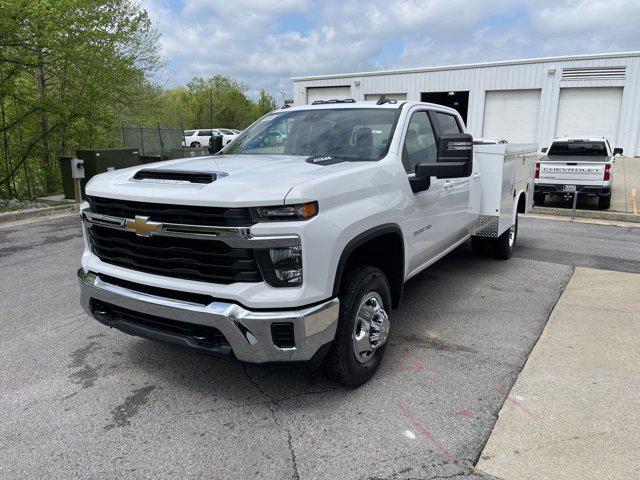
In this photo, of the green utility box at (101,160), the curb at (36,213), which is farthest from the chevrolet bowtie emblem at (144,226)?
the green utility box at (101,160)

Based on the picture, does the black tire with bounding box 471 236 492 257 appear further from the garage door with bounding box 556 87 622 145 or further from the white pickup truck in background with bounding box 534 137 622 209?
the garage door with bounding box 556 87 622 145

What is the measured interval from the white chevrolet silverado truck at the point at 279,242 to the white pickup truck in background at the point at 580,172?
8.79 metres

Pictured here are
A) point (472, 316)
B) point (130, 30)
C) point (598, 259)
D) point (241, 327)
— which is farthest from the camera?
point (130, 30)

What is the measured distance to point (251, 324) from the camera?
8.98 feet

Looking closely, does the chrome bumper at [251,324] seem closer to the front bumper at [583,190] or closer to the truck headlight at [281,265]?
the truck headlight at [281,265]

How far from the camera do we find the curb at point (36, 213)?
9.93 meters

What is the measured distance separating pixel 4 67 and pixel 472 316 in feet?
34.2

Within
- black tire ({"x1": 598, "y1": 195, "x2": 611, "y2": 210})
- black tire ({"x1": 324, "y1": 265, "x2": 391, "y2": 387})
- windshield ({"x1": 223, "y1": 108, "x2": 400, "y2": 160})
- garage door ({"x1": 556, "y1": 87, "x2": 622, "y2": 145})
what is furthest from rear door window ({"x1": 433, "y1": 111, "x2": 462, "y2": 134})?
garage door ({"x1": 556, "y1": 87, "x2": 622, "y2": 145})

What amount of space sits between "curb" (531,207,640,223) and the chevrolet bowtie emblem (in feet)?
35.2

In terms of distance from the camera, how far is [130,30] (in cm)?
1477

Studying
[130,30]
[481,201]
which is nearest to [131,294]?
[481,201]

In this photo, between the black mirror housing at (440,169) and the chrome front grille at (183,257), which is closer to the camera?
the chrome front grille at (183,257)

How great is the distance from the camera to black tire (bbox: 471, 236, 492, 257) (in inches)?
269

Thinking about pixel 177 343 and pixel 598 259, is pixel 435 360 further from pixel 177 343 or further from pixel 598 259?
pixel 598 259
